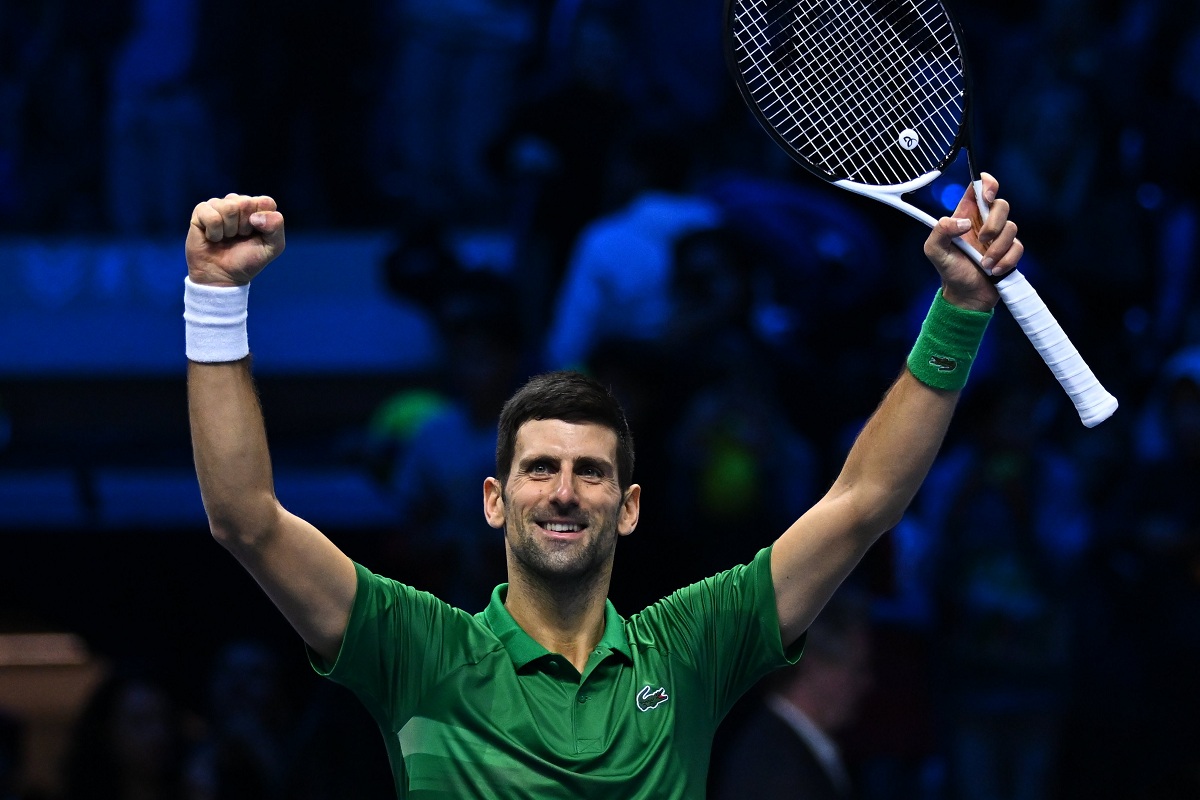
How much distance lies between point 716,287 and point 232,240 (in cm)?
527

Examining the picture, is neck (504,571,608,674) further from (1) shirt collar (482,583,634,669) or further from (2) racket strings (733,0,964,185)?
(2) racket strings (733,0,964,185)

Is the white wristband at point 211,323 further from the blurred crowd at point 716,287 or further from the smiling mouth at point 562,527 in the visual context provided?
the blurred crowd at point 716,287

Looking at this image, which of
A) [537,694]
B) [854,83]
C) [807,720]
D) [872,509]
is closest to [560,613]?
[537,694]

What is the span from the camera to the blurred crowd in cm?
787

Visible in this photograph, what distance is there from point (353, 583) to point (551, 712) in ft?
1.40

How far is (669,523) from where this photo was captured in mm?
7840

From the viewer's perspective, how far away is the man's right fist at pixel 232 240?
9.41 ft

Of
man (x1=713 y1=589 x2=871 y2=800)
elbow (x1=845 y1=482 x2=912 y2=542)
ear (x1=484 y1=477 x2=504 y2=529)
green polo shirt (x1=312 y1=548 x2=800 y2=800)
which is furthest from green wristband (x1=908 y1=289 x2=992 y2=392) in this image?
man (x1=713 y1=589 x2=871 y2=800)

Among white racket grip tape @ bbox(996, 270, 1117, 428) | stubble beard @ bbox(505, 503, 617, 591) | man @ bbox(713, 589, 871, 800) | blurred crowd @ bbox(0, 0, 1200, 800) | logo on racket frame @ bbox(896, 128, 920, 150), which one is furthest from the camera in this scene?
blurred crowd @ bbox(0, 0, 1200, 800)

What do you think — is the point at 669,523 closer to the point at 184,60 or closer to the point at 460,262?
the point at 460,262

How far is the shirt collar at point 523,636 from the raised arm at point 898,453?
0.33m

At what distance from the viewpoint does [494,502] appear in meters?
3.24

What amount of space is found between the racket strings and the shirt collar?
1061mm

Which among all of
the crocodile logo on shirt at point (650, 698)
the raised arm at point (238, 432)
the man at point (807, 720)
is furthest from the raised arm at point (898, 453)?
the man at point (807, 720)
